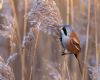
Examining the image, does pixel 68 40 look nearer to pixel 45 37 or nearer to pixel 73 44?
pixel 73 44

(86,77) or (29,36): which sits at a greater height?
(29,36)

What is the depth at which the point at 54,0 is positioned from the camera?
1.87m

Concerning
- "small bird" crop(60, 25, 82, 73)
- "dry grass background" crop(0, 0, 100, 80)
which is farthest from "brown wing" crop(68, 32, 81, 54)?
"dry grass background" crop(0, 0, 100, 80)

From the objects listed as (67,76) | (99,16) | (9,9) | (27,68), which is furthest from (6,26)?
(99,16)

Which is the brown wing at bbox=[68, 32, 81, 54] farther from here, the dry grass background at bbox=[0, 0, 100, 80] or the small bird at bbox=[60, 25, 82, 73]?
the dry grass background at bbox=[0, 0, 100, 80]

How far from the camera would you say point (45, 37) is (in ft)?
6.16

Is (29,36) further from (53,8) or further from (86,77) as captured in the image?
(86,77)

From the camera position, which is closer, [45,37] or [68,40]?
[68,40]

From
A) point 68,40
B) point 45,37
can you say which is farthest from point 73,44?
point 45,37

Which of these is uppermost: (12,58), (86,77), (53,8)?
(53,8)

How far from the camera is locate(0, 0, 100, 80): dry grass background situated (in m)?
1.72

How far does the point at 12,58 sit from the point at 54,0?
0.46 meters

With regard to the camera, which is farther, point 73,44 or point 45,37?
point 45,37

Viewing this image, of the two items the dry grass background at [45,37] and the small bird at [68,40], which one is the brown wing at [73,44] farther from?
the dry grass background at [45,37]
